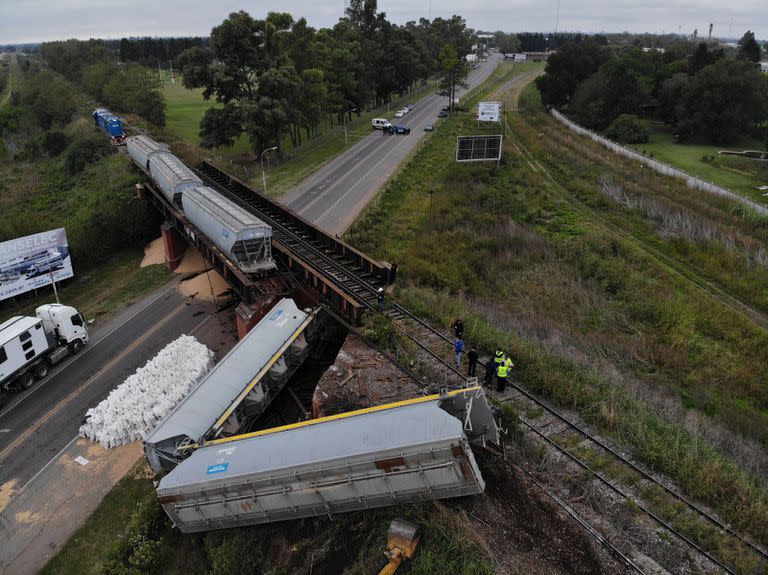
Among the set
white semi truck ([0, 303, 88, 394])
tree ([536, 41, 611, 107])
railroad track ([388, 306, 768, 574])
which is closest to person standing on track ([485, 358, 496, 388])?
railroad track ([388, 306, 768, 574])

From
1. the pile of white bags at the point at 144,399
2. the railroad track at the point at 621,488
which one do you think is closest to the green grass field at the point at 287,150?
the pile of white bags at the point at 144,399

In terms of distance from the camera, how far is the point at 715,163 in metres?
56.8

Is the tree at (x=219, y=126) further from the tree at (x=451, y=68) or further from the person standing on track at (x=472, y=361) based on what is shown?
the person standing on track at (x=472, y=361)

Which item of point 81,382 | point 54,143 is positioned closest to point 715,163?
point 81,382

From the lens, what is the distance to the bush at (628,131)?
6562cm

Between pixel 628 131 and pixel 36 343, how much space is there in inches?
2732

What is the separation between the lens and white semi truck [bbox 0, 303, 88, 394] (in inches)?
858

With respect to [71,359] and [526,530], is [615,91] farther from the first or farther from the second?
[71,359]

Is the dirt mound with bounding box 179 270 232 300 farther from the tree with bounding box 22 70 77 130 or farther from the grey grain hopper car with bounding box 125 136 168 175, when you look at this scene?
the tree with bounding box 22 70 77 130

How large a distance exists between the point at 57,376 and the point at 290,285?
1213 cm

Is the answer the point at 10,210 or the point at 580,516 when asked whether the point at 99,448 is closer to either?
the point at 580,516

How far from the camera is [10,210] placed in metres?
45.8

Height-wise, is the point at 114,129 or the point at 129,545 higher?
the point at 114,129

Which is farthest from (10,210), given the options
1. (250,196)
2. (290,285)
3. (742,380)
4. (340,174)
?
(742,380)
